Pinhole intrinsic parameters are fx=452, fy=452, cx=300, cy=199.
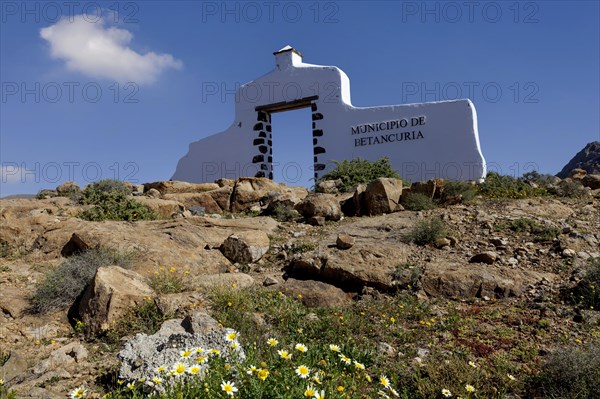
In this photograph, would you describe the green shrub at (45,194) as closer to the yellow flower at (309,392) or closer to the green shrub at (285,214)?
the green shrub at (285,214)

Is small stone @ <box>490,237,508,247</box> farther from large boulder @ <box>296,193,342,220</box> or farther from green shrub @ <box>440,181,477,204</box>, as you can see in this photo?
large boulder @ <box>296,193,342,220</box>

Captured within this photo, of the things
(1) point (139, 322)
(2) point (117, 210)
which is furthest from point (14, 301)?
(2) point (117, 210)

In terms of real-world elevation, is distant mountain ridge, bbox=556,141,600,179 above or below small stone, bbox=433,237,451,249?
above

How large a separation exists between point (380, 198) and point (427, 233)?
2.41m

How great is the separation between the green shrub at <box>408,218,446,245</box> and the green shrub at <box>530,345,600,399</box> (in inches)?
130

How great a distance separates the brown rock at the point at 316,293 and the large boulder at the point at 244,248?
3.73ft

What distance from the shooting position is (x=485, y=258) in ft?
20.3

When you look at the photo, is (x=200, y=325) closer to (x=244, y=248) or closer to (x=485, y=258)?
(x=244, y=248)

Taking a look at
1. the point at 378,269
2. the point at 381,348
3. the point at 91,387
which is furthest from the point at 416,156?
the point at 91,387

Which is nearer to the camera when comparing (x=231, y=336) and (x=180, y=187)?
(x=231, y=336)

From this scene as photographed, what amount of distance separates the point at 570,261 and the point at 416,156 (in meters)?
8.25

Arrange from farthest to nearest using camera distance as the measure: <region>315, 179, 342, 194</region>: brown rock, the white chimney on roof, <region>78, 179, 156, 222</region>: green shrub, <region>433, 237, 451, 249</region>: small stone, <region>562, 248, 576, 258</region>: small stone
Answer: the white chimney on roof, <region>315, 179, 342, 194</region>: brown rock, <region>78, 179, 156, 222</region>: green shrub, <region>433, 237, 451, 249</region>: small stone, <region>562, 248, 576, 258</region>: small stone

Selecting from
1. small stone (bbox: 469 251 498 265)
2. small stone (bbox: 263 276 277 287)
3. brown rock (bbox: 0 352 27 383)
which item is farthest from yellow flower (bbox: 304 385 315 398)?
small stone (bbox: 469 251 498 265)

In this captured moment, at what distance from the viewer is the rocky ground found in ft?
14.5
